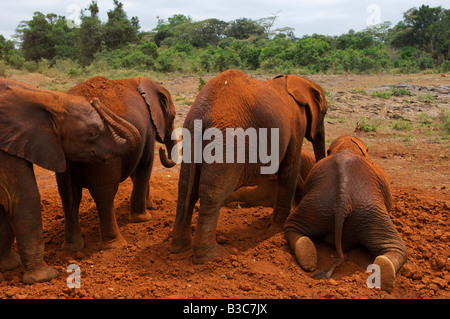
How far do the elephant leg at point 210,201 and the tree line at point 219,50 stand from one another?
60.5 feet

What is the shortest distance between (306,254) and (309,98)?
2.21 meters

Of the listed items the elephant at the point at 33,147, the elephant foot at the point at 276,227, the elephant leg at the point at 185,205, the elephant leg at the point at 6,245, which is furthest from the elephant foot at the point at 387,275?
the elephant leg at the point at 6,245

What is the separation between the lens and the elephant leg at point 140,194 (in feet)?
19.1

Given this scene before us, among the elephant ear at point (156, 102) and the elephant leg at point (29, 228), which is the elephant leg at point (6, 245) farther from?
the elephant ear at point (156, 102)

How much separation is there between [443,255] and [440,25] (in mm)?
29021

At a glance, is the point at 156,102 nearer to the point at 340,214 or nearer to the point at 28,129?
the point at 28,129

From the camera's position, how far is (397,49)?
33.8 metres

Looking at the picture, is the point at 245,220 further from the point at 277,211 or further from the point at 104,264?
the point at 104,264

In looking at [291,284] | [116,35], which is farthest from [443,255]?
[116,35]

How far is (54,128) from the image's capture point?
4012 mm

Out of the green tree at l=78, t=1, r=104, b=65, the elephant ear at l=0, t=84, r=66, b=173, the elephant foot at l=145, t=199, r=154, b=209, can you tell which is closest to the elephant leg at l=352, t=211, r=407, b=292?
the elephant ear at l=0, t=84, r=66, b=173

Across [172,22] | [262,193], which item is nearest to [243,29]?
[172,22]

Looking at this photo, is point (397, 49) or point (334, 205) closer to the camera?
point (334, 205)

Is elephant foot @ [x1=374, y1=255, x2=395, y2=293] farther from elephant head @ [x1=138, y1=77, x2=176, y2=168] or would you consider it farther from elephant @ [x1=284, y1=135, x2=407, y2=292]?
elephant head @ [x1=138, y1=77, x2=176, y2=168]
